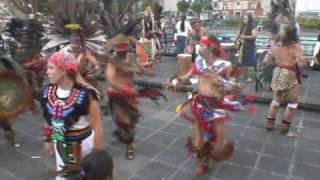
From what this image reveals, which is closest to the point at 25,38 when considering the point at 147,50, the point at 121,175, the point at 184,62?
the point at 121,175

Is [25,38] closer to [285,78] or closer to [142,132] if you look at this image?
[142,132]

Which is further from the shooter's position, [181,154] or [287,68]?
[287,68]

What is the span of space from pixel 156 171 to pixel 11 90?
7.39 feet

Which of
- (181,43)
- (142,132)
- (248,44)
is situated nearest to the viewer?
(142,132)

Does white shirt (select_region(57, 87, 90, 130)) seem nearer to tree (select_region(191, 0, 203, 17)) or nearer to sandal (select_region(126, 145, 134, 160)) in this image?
sandal (select_region(126, 145, 134, 160))

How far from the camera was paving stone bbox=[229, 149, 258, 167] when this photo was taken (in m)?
4.96

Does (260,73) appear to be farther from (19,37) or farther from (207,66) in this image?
(19,37)

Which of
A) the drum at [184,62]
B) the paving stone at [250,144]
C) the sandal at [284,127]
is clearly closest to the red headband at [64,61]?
the paving stone at [250,144]

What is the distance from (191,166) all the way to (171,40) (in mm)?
12028

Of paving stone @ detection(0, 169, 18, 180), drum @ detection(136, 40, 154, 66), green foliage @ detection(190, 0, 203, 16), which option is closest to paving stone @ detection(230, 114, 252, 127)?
paving stone @ detection(0, 169, 18, 180)

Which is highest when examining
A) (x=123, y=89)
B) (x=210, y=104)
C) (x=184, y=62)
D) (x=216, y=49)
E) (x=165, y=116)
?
(x=216, y=49)

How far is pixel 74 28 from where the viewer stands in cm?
579

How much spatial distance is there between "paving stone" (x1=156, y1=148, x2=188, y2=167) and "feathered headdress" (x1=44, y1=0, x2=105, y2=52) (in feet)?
6.90

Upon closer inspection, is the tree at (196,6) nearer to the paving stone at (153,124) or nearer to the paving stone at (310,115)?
the paving stone at (310,115)
